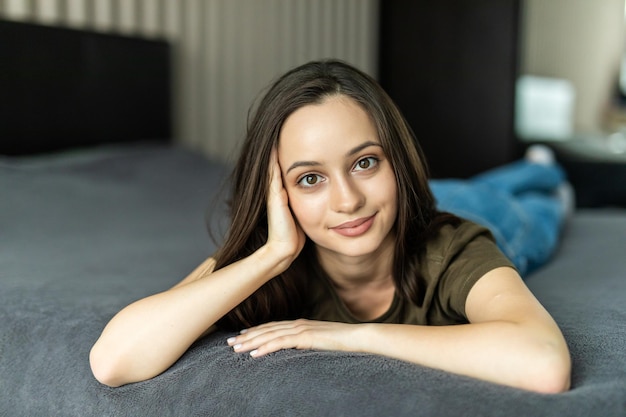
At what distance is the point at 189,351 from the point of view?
38.1 inches

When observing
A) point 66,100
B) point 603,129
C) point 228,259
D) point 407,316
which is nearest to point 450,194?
point 407,316

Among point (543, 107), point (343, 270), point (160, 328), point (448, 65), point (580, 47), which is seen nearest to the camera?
point (160, 328)

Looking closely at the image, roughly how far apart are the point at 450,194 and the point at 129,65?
1446 mm

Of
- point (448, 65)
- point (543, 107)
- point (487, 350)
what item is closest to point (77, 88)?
point (487, 350)

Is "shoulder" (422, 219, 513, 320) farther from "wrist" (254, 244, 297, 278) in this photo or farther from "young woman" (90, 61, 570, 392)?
"wrist" (254, 244, 297, 278)

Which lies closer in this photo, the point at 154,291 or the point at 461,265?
the point at 461,265

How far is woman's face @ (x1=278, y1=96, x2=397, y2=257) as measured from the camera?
0.99 meters

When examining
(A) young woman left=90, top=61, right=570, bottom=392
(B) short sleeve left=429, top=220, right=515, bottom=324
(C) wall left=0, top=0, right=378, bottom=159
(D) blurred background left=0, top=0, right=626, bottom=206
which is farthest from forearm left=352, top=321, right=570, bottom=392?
(D) blurred background left=0, top=0, right=626, bottom=206

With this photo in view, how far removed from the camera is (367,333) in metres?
0.91

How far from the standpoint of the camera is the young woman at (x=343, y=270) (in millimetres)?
862

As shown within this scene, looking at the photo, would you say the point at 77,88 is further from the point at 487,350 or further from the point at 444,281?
the point at 487,350

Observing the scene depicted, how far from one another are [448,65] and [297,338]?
313 centimetres

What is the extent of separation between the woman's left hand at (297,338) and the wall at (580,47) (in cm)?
293

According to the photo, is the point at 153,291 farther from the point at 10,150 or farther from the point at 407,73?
the point at 407,73
